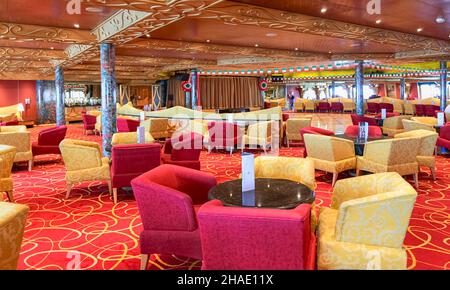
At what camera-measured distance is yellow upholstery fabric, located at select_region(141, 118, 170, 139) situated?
38.7 feet

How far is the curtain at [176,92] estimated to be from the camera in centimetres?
2211

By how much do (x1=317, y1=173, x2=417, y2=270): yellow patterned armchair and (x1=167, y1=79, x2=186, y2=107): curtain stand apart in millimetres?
19882

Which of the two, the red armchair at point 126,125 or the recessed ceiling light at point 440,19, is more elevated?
the recessed ceiling light at point 440,19

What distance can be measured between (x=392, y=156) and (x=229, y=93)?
19.3 meters

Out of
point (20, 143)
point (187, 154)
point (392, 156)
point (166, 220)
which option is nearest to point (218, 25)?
point (187, 154)

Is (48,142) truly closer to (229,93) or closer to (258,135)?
(258,135)

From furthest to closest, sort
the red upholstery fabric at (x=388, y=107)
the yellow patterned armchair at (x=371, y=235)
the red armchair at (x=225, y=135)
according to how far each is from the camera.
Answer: the red upholstery fabric at (x=388, y=107), the red armchair at (x=225, y=135), the yellow patterned armchair at (x=371, y=235)

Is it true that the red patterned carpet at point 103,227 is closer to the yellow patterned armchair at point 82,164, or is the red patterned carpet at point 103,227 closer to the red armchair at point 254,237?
the yellow patterned armchair at point 82,164

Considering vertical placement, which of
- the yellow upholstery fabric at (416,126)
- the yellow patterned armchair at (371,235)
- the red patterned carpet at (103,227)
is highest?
the yellow upholstery fabric at (416,126)

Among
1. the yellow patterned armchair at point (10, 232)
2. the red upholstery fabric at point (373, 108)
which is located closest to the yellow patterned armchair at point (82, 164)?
the yellow patterned armchair at point (10, 232)

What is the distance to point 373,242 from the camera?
2.53 m

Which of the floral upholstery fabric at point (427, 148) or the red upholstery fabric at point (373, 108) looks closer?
the floral upholstery fabric at point (427, 148)

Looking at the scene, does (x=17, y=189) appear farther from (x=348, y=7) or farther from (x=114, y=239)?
(x=348, y=7)

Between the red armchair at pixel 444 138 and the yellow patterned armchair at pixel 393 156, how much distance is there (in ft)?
7.78
